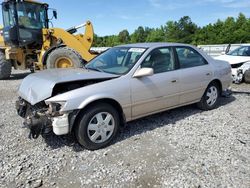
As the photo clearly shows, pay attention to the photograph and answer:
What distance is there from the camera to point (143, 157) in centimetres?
352

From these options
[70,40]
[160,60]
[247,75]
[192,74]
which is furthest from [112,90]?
[247,75]

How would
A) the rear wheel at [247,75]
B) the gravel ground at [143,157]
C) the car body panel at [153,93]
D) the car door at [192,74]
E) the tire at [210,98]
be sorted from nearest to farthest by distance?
the gravel ground at [143,157] → the car body panel at [153,93] → the car door at [192,74] → the tire at [210,98] → the rear wheel at [247,75]

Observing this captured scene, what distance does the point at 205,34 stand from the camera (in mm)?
45344

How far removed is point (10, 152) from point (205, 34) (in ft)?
153

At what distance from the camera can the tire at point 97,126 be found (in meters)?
3.55

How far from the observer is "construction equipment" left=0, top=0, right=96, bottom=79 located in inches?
356

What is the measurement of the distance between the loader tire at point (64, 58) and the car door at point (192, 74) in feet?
15.5

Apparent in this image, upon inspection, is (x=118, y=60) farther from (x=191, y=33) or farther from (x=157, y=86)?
(x=191, y=33)

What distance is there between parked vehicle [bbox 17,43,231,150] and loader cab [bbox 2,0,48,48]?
6357mm

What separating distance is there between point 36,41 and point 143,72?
7687 millimetres

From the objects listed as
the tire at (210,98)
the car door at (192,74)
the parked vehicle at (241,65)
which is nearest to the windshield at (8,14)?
the car door at (192,74)

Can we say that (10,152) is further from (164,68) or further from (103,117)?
(164,68)

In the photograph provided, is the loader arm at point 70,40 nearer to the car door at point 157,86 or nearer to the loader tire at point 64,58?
the loader tire at point 64,58

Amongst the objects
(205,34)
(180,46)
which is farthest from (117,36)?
(180,46)
